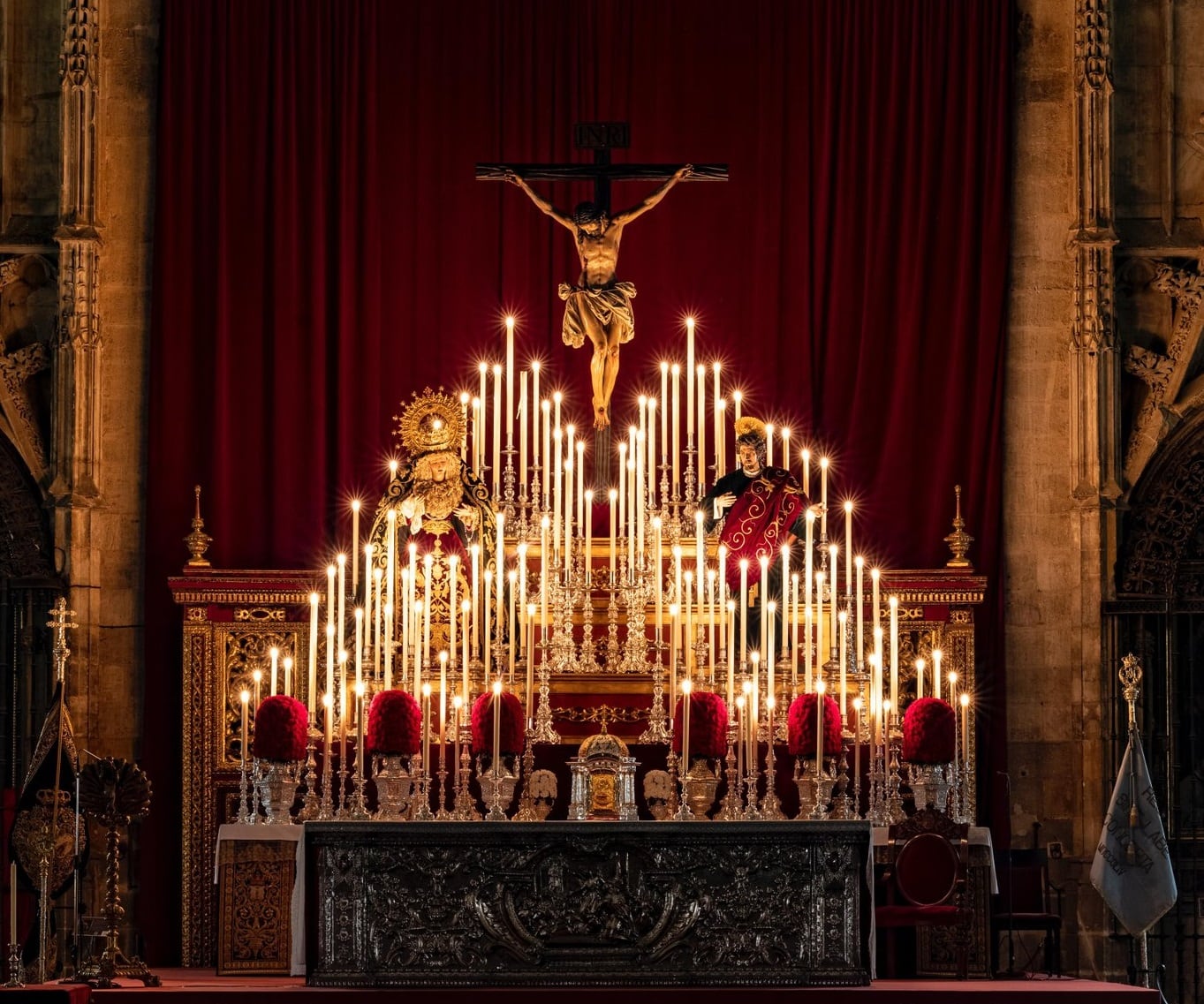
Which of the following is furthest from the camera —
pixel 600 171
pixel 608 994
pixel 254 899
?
pixel 600 171

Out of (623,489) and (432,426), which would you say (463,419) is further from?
(623,489)

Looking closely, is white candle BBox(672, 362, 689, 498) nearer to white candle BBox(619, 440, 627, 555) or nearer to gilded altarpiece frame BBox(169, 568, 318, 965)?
white candle BBox(619, 440, 627, 555)

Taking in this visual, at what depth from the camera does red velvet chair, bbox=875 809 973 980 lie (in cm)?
1010

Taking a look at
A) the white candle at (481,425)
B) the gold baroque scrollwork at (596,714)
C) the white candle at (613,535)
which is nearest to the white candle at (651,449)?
the white candle at (613,535)

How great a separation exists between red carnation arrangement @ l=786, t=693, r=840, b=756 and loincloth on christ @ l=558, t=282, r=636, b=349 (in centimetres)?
370

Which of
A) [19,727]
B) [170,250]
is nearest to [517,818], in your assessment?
[19,727]

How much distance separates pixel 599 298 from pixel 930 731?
153 inches

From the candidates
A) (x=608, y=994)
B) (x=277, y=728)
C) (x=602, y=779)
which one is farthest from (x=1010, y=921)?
(x=277, y=728)

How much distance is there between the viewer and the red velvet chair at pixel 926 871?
1010 centimetres

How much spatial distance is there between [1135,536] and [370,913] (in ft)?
19.3

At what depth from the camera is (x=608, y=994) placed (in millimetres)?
9156

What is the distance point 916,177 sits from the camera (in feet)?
45.3

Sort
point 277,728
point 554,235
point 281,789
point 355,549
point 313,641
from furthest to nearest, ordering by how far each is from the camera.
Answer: point 554,235 < point 355,549 < point 313,641 < point 281,789 < point 277,728

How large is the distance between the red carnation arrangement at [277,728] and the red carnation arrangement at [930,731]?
2645 mm
